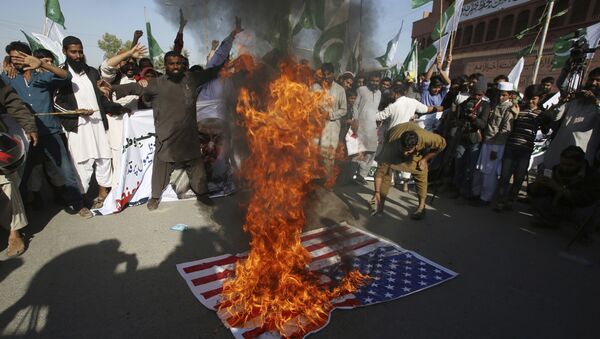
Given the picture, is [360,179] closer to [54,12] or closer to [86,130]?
[86,130]

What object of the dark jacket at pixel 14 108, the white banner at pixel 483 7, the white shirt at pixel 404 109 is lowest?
the dark jacket at pixel 14 108

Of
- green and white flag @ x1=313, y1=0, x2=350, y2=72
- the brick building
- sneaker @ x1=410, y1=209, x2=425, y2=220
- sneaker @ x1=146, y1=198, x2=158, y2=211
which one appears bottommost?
sneaker @ x1=146, y1=198, x2=158, y2=211

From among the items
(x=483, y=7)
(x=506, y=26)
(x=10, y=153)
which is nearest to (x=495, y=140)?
(x=10, y=153)

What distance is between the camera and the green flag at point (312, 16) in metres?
3.48

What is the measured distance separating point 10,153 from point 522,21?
113 ft

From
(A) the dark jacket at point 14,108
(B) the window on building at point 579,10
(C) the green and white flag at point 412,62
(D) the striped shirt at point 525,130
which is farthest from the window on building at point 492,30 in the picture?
(A) the dark jacket at point 14,108

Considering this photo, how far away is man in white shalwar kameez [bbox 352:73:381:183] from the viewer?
22.1 feet

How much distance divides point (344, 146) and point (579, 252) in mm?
4389

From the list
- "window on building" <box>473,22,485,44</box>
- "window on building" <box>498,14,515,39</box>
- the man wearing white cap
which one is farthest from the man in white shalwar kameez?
"window on building" <box>473,22,485,44</box>

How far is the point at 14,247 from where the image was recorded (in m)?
3.66

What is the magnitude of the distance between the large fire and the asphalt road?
0.76 ft

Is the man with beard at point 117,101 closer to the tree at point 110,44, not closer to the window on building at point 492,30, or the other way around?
the window on building at point 492,30

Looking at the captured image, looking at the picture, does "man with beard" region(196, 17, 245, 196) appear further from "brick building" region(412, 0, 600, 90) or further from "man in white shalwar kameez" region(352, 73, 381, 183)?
"brick building" region(412, 0, 600, 90)

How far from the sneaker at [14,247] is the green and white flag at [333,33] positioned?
4109 mm
